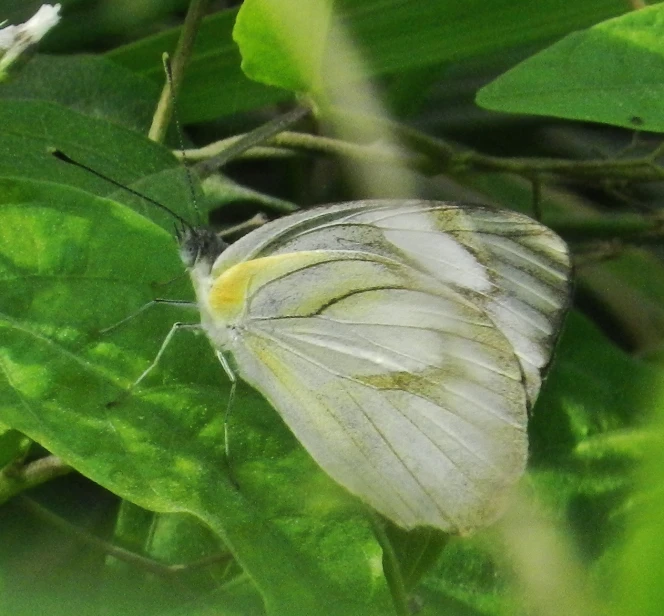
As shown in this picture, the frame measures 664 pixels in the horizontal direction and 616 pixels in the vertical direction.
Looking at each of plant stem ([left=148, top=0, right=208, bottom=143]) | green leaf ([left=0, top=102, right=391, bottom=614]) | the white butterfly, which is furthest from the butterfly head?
plant stem ([left=148, top=0, right=208, bottom=143])

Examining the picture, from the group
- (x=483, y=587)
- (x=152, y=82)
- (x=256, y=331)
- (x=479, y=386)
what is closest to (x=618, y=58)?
(x=479, y=386)

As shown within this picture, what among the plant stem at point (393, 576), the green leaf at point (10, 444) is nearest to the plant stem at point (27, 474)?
the green leaf at point (10, 444)

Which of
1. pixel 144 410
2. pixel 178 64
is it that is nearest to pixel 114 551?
pixel 144 410

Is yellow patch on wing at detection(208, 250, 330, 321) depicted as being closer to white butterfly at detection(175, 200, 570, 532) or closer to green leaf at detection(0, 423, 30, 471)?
white butterfly at detection(175, 200, 570, 532)

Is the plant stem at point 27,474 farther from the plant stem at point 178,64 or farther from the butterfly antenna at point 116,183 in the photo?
the plant stem at point 178,64

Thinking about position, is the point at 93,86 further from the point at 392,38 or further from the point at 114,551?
the point at 114,551

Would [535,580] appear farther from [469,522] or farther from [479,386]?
[479,386]

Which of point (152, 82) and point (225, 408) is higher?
point (152, 82)
